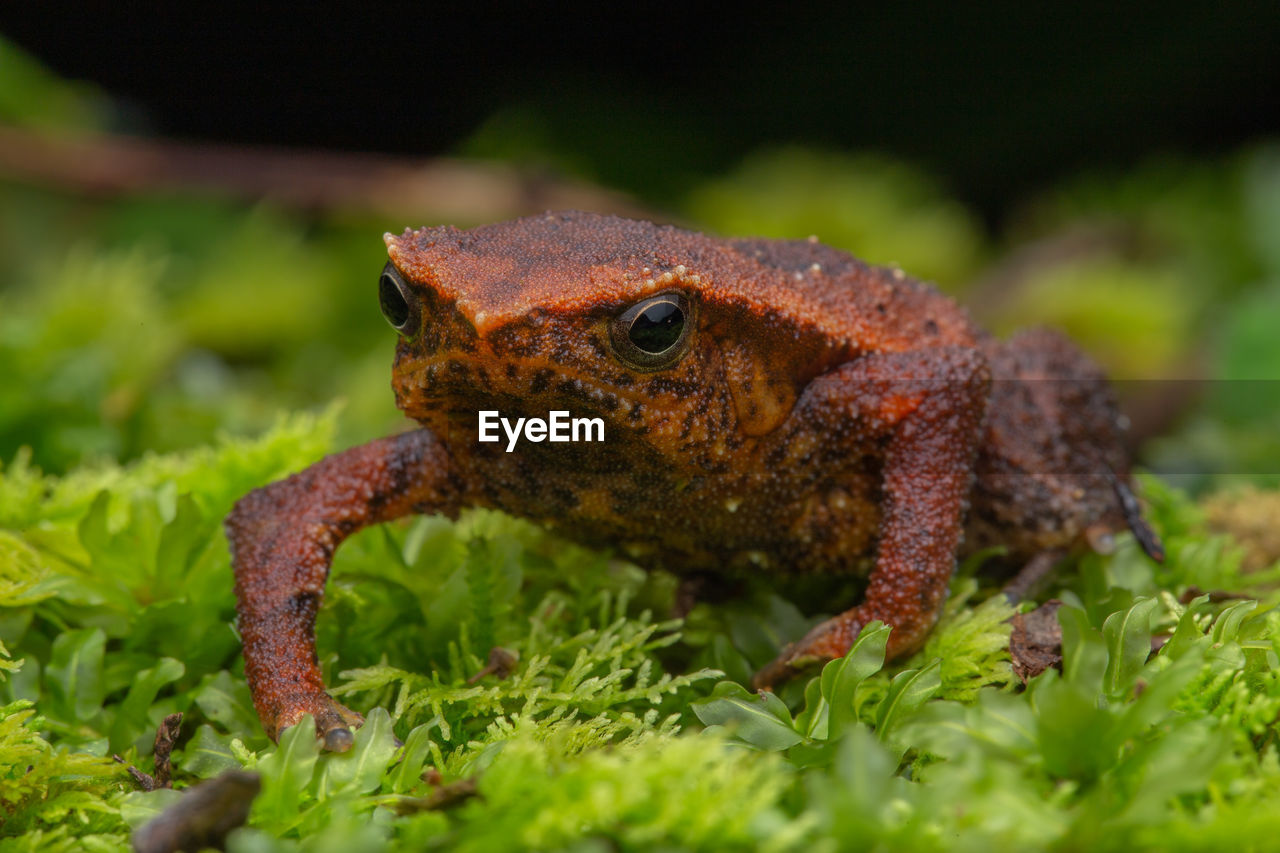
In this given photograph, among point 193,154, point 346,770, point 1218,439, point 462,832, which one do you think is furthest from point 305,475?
point 193,154

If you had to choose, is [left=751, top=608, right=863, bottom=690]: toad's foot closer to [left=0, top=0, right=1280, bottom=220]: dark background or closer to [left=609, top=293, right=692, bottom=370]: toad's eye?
[left=609, top=293, right=692, bottom=370]: toad's eye

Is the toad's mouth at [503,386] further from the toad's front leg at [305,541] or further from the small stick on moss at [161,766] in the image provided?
the small stick on moss at [161,766]

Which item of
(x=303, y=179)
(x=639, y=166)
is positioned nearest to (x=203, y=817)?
(x=303, y=179)

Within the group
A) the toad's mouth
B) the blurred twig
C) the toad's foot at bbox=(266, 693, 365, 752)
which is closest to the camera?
the toad's mouth

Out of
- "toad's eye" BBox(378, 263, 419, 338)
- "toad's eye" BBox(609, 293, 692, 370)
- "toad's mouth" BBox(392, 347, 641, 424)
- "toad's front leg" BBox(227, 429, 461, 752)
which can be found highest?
"toad's eye" BBox(378, 263, 419, 338)

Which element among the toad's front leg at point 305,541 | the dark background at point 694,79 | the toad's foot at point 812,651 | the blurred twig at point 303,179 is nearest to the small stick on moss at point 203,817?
the toad's front leg at point 305,541

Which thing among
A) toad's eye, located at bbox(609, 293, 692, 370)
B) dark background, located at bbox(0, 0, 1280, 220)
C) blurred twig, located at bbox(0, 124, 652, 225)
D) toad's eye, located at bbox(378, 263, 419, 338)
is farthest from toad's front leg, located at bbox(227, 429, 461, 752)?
dark background, located at bbox(0, 0, 1280, 220)
